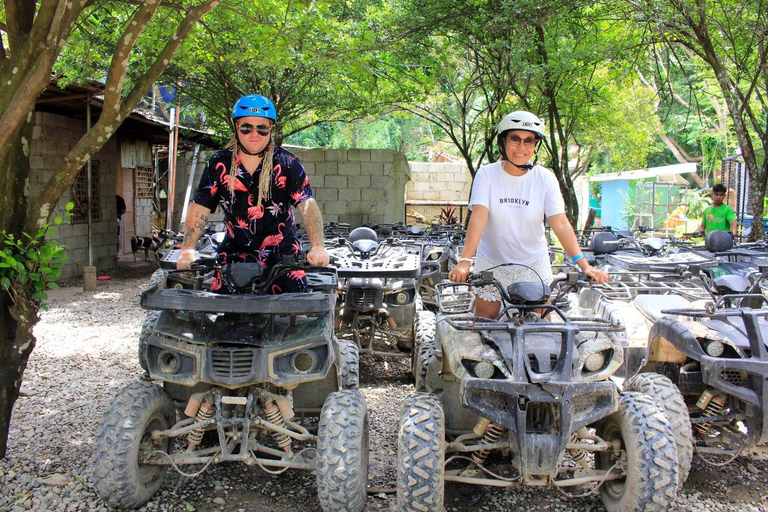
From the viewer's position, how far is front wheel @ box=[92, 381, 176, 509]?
11.4ft

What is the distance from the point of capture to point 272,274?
12.8 ft

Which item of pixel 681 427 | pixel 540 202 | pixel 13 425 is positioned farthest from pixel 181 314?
pixel 681 427

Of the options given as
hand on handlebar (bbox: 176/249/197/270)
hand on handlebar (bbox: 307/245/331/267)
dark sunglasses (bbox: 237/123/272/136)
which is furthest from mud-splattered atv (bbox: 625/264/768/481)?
hand on handlebar (bbox: 176/249/197/270)

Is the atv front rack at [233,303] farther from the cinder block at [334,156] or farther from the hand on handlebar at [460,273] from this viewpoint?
the cinder block at [334,156]

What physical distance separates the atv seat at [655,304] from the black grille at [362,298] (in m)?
2.30

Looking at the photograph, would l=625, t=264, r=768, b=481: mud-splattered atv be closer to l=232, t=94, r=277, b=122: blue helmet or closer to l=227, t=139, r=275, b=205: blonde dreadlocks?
A: l=227, t=139, r=275, b=205: blonde dreadlocks

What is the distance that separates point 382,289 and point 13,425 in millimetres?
3102

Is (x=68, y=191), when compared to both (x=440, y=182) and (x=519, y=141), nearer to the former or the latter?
(x=519, y=141)

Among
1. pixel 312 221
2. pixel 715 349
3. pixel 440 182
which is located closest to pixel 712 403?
pixel 715 349

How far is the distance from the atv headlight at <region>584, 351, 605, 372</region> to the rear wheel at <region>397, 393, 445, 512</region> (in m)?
0.80

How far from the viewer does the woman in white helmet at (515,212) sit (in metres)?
4.23

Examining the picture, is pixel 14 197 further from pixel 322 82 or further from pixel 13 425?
pixel 322 82

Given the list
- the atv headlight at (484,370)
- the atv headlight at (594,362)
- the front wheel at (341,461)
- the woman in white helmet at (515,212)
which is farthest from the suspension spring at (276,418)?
the atv headlight at (594,362)

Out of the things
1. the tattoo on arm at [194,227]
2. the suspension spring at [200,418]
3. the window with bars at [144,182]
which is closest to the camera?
the suspension spring at [200,418]
